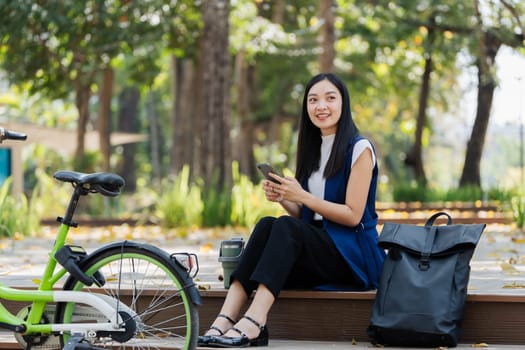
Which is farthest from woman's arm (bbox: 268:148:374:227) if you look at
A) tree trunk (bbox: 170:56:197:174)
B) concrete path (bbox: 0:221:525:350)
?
tree trunk (bbox: 170:56:197:174)

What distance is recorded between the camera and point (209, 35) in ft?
49.0

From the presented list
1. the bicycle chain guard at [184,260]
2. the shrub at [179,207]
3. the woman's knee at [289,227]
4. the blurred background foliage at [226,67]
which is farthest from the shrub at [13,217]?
the bicycle chain guard at [184,260]

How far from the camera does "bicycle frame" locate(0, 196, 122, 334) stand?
4848 mm

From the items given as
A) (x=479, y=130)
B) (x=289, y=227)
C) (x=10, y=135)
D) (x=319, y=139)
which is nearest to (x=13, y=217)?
(x=319, y=139)

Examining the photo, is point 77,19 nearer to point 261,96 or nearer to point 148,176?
point 261,96

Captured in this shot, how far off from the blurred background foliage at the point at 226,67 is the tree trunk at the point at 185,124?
0.04m

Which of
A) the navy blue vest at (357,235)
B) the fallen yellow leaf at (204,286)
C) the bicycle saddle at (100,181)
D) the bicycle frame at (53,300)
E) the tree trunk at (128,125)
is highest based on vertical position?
the bicycle saddle at (100,181)

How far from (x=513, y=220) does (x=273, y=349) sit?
796cm

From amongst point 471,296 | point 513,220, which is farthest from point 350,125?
point 513,220

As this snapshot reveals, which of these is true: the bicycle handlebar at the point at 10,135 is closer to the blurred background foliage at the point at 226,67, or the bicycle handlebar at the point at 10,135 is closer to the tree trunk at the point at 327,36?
the blurred background foliage at the point at 226,67

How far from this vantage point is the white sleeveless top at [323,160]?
5773mm

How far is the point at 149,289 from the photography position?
217 inches

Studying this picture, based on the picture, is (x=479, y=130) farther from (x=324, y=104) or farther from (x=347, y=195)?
(x=347, y=195)

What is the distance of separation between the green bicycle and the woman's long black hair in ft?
3.78
